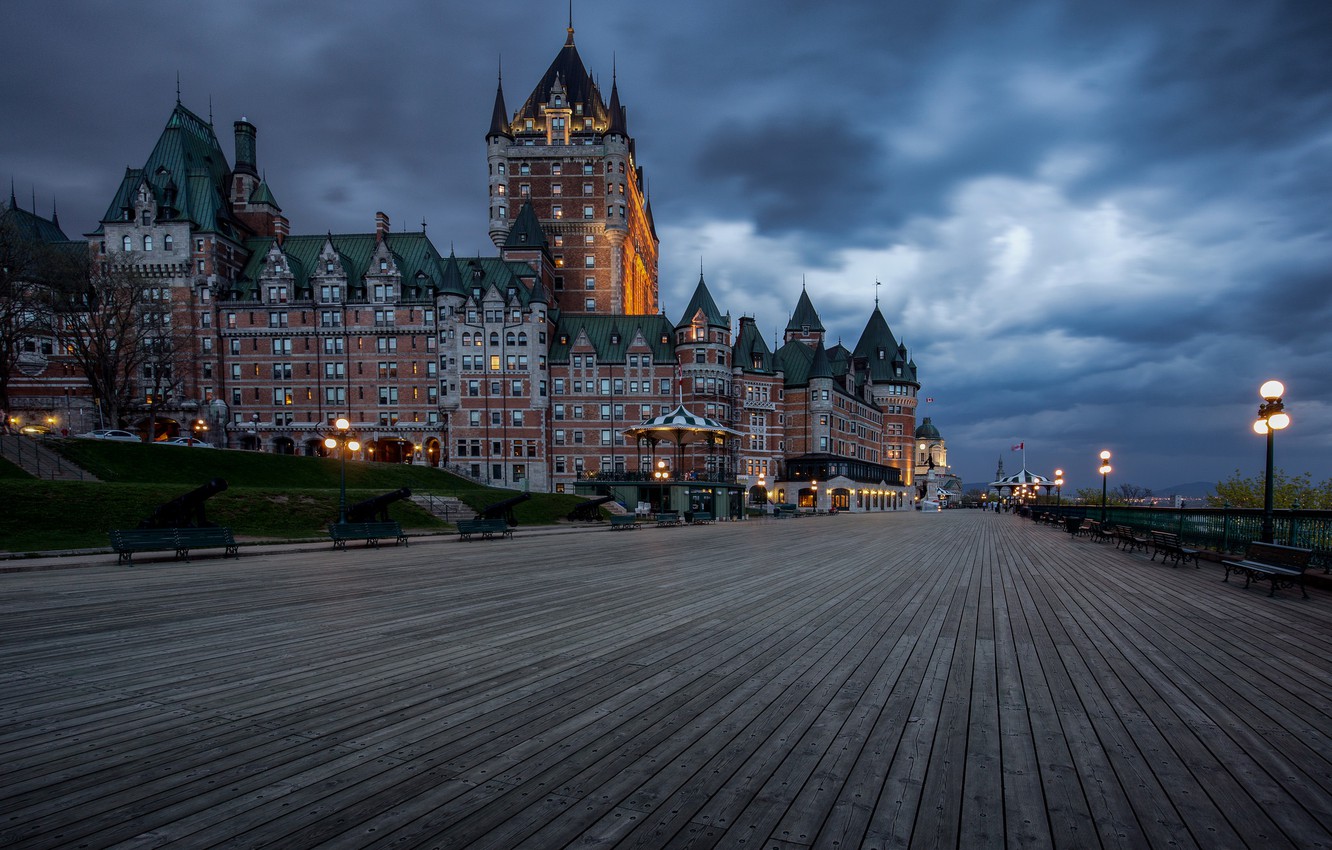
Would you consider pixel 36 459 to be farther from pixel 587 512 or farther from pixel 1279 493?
pixel 1279 493

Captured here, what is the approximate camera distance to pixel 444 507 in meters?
33.6

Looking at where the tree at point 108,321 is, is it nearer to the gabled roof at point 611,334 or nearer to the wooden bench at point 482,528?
the gabled roof at point 611,334

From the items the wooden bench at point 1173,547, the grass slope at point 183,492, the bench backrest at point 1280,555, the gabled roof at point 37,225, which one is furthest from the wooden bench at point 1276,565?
the gabled roof at point 37,225

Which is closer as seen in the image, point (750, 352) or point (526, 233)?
point (526, 233)

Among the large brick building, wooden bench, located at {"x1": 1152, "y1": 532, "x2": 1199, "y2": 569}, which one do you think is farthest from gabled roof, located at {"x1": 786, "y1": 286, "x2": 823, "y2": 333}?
wooden bench, located at {"x1": 1152, "y1": 532, "x2": 1199, "y2": 569}

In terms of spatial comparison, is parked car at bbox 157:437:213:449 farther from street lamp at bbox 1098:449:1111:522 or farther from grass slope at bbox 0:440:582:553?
street lamp at bbox 1098:449:1111:522

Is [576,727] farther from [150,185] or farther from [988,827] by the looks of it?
[150,185]

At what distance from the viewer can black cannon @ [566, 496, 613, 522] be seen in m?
35.5

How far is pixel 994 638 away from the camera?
25.5 ft

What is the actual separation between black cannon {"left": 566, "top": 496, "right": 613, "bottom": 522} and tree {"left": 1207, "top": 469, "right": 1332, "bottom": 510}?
35.7 metres

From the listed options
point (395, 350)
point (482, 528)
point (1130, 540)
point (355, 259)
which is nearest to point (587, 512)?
point (482, 528)

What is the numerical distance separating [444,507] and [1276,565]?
108 ft

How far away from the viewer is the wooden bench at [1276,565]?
1097 centimetres

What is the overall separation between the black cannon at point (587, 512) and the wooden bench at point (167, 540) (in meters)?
19.7
